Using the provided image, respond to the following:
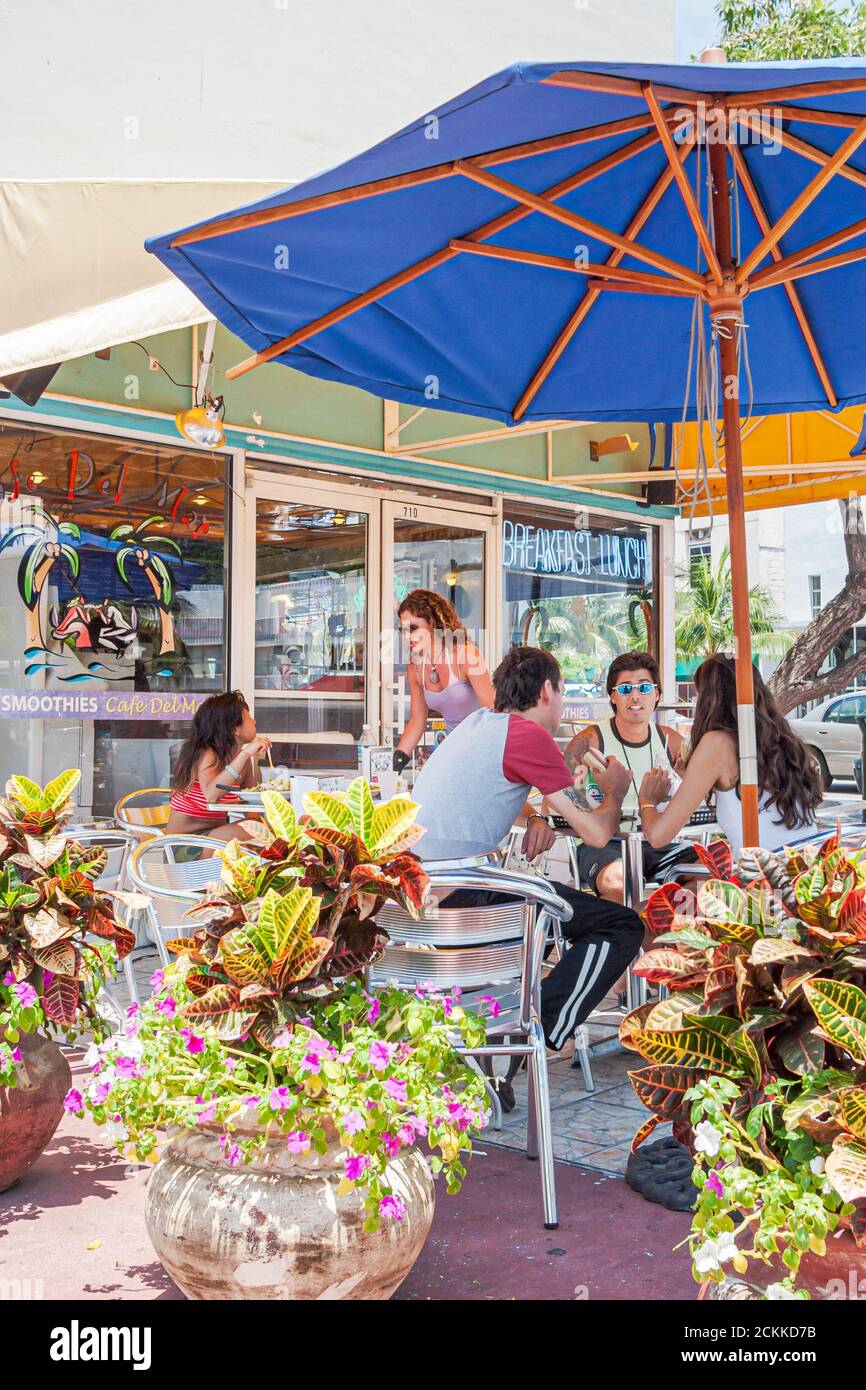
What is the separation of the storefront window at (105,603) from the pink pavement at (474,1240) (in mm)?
3336

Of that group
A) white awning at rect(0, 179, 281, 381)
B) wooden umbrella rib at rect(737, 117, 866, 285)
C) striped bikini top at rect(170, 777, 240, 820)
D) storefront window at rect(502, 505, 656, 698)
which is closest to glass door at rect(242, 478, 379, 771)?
storefront window at rect(502, 505, 656, 698)

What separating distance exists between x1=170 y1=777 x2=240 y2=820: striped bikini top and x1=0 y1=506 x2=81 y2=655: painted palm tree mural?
5.21 feet

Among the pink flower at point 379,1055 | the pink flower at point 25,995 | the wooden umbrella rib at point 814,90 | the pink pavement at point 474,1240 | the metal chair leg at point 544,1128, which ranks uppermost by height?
the wooden umbrella rib at point 814,90

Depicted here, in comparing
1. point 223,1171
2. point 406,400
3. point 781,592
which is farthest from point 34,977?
point 781,592

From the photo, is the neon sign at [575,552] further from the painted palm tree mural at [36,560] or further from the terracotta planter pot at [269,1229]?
the terracotta planter pot at [269,1229]

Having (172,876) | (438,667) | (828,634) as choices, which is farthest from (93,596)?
(828,634)

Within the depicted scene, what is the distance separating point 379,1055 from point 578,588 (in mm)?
7386

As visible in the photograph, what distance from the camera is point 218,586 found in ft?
22.7

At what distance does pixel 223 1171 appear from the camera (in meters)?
2.04

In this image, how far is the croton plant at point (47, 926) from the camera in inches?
108

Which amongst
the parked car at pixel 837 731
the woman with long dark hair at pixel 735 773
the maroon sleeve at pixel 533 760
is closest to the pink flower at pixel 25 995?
the maroon sleeve at pixel 533 760

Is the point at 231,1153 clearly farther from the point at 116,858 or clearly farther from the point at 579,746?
the point at 116,858
